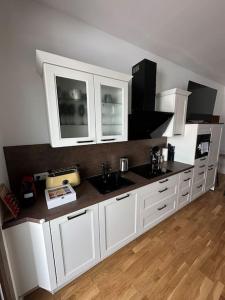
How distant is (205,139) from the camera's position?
7.75ft

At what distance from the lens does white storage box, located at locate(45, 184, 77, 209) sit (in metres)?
1.11

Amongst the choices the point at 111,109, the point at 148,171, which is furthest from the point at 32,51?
the point at 148,171

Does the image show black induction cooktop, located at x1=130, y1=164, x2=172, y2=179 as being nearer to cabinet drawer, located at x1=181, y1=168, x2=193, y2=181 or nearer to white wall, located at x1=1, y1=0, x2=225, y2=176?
cabinet drawer, located at x1=181, y1=168, x2=193, y2=181

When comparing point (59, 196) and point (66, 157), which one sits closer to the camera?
point (59, 196)

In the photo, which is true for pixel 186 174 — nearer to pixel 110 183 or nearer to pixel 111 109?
pixel 110 183

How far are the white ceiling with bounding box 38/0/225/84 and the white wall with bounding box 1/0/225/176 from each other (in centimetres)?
12

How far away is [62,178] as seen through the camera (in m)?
1.35

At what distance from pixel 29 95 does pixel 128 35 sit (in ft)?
4.49

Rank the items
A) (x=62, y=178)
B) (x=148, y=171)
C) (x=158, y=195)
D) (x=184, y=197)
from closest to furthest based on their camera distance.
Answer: (x=62, y=178)
(x=158, y=195)
(x=148, y=171)
(x=184, y=197)

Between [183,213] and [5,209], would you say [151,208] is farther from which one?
[5,209]

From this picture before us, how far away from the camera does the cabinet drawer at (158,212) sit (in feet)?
5.71

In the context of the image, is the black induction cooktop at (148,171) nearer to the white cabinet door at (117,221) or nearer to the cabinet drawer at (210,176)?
the white cabinet door at (117,221)

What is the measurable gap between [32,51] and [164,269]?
8.22ft

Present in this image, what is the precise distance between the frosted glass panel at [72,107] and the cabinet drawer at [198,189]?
7.28 ft
